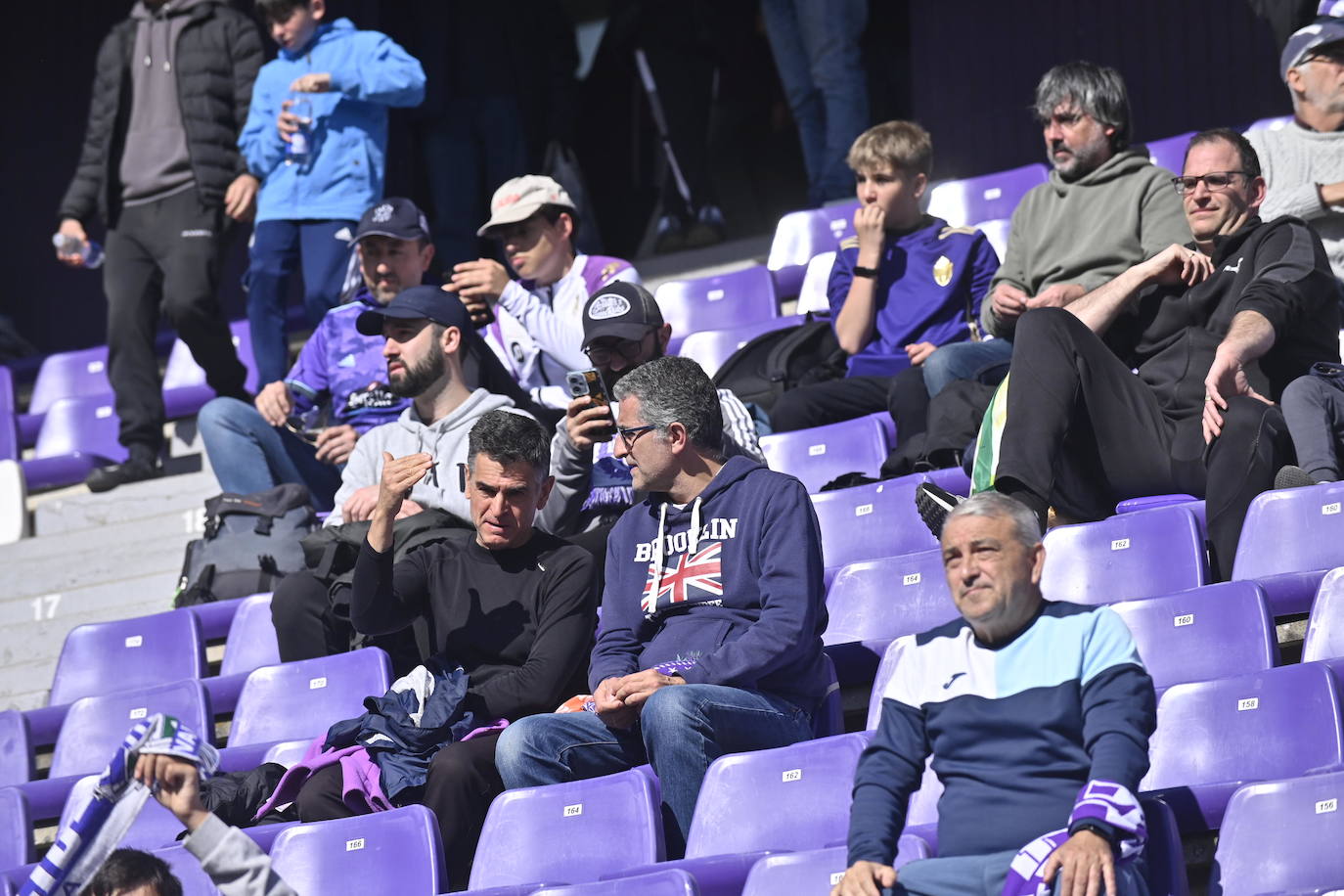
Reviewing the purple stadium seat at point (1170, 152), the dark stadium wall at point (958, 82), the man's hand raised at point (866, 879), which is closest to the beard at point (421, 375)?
the man's hand raised at point (866, 879)

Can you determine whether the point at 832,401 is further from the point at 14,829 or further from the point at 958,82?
the point at 958,82

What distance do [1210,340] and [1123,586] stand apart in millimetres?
764

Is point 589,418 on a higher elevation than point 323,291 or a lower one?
lower

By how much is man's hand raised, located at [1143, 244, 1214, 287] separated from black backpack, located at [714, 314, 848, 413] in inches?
51.8

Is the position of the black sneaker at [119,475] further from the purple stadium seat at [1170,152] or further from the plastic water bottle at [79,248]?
the purple stadium seat at [1170,152]

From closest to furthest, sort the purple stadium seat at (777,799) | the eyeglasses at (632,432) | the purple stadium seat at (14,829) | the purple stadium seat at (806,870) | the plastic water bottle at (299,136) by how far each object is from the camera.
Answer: the purple stadium seat at (806,870), the purple stadium seat at (777,799), the eyeglasses at (632,432), the purple stadium seat at (14,829), the plastic water bottle at (299,136)

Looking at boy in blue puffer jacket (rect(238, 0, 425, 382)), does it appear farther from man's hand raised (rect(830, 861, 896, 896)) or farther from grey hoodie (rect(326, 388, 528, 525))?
man's hand raised (rect(830, 861, 896, 896))

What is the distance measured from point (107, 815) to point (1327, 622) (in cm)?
211

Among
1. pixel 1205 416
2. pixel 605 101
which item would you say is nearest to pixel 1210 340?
pixel 1205 416

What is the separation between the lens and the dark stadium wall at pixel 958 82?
771 centimetres

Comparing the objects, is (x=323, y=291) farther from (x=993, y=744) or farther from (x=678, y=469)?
(x=993, y=744)

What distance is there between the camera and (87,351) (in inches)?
309

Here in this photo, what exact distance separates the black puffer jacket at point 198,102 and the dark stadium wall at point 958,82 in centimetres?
143

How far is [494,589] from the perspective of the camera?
4301 mm
